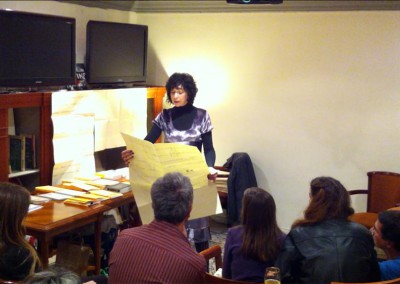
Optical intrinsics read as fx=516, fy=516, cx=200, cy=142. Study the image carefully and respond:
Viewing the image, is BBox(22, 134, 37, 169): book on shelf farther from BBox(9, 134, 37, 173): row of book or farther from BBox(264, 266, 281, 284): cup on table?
BBox(264, 266, 281, 284): cup on table

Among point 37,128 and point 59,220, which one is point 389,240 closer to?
point 59,220

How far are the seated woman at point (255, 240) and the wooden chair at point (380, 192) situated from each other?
7.13ft

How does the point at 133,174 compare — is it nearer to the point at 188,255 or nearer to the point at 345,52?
the point at 188,255

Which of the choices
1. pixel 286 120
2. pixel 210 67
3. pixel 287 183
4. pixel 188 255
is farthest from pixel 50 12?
pixel 188 255

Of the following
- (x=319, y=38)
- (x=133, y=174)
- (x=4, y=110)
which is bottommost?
(x=133, y=174)

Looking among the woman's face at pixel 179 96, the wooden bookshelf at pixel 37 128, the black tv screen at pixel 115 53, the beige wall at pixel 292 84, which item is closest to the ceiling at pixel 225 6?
the beige wall at pixel 292 84

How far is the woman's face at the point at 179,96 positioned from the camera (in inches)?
140

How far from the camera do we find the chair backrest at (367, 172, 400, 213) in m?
4.32

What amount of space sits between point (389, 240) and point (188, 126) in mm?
1602

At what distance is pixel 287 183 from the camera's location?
502 centimetres

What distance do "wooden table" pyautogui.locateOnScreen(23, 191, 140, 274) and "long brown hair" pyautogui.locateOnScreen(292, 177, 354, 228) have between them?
4.46ft

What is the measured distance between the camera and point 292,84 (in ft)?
16.0

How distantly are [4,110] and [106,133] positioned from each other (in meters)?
1.18

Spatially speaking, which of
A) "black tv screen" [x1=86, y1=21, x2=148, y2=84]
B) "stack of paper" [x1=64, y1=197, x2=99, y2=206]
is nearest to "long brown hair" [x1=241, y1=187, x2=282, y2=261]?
"stack of paper" [x1=64, y1=197, x2=99, y2=206]
